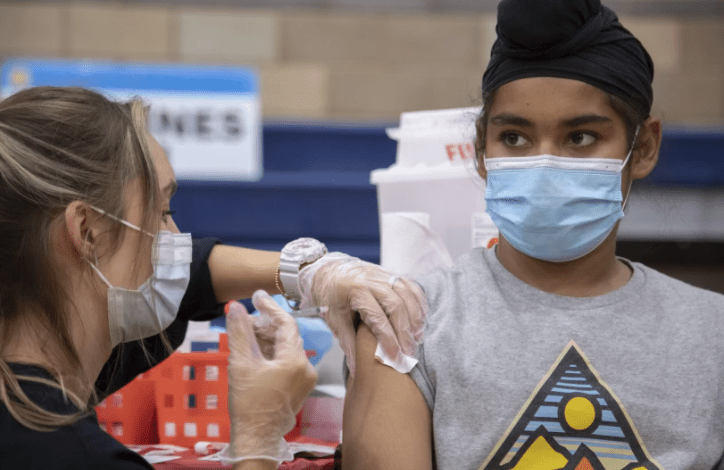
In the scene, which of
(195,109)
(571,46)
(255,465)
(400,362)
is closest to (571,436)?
(400,362)

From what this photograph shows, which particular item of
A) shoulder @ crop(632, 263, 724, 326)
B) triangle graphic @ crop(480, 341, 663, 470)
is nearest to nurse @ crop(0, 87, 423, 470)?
triangle graphic @ crop(480, 341, 663, 470)

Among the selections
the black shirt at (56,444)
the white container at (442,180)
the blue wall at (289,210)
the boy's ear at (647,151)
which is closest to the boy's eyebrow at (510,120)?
the boy's ear at (647,151)

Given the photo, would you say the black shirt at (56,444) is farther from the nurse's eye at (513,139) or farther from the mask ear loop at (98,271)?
the nurse's eye at (513,139)

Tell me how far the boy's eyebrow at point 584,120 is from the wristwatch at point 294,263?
61 cm

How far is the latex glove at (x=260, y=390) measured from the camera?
1.30 metres

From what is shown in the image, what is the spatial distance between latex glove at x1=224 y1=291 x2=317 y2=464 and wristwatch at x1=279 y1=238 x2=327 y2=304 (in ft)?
1.48

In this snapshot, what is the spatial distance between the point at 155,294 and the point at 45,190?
0.34m

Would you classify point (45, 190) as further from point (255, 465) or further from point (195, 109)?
point (195, 109)

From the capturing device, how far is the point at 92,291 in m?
1.45

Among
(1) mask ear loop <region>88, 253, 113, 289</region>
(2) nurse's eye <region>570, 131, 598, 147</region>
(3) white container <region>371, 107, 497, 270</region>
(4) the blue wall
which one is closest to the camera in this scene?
(1) mask ear loop <region>88, 253, 113, 289</region>

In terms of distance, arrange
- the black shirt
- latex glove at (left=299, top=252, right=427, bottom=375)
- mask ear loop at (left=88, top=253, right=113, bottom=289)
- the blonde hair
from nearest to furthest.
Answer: the black shirt
the blonde hair
mask ear loop at (left=88, top=253, right=113, bottom=289)
latex glove at (left=299, top=252, right=427, bottom=375)

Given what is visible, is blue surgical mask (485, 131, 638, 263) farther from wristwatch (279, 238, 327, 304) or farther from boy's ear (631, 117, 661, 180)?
wristwatch (279, 238, 327, 304)

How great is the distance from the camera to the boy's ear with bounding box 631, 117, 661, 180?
1729 millimetres

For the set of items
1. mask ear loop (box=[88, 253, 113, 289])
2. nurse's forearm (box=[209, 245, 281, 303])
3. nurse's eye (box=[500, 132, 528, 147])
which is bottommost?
nurse's forearm (box=[209, 245, 281, 303])
